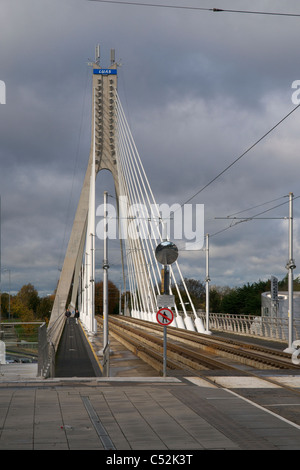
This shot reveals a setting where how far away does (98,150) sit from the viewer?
6034 cm

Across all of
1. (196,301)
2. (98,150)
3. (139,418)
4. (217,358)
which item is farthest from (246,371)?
(196,301)

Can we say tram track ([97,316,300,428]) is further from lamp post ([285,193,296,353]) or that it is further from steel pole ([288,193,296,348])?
steel pole ([288,193,296,348])

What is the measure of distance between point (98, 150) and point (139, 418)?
5249 cm

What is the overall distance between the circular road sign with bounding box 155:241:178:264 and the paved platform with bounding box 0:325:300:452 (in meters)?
3.03

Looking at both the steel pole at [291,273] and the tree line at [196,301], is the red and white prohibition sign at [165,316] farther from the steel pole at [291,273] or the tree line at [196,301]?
the tree line at [196,301]

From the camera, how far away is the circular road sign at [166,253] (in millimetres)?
15641

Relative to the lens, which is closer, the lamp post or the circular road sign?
the circular road sign

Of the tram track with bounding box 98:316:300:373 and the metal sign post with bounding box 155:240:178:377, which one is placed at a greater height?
the metal sign post with bounding box 155:240:178:377

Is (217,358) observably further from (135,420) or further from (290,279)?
(135,420)

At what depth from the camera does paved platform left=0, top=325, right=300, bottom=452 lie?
7.45 m

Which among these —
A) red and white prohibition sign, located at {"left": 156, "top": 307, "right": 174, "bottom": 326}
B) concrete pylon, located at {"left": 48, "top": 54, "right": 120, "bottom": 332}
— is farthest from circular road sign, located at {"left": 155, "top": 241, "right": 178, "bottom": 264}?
concrete pylon, located at {"left": 48, "top": 54, "right": 120, "bottom": 332}

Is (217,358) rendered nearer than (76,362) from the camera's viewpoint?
Yes

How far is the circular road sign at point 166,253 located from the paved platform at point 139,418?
3033mm

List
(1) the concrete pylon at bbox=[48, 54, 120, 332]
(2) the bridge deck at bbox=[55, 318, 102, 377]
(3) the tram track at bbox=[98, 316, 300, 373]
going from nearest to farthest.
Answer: (3) the tram track at bbox=[98, 316, 300, 373]
(2) the bridge deck at bbox=[55, 318, 102, 377]
(1) the concrete pylon at bbox=[48, 54, 120, 332]
